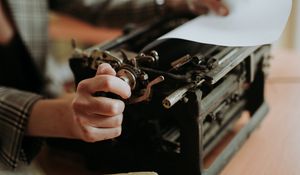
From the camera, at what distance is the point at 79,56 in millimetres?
831

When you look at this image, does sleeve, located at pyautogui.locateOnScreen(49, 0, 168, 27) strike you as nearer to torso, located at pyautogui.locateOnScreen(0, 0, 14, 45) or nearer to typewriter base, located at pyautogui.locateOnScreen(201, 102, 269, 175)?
torso, located at pyautogui.locateOnScreen(0, 0, 14, 45)

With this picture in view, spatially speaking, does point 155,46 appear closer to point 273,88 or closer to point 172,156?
point 172,156

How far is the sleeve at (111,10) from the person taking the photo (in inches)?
48.6

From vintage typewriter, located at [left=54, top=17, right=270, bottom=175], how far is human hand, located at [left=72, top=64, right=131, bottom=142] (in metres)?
0.03

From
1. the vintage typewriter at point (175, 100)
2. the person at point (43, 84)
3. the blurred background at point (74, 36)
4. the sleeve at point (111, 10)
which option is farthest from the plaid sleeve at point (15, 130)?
the blurred background at point (74, 36)

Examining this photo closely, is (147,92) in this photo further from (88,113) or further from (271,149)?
(271,149)

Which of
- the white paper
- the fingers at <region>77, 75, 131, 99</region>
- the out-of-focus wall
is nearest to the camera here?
the fingers at <region>77, 75, 131, 99</region>

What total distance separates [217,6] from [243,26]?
0.41 ft

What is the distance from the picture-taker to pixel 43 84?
4.19 feet

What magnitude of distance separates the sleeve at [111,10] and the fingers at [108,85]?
1.75ft

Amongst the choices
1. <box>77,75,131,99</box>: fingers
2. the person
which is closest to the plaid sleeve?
the person

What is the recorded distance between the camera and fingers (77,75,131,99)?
66 cm

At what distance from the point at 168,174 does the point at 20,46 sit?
665 mm

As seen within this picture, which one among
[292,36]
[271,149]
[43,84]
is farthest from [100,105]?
[292,36]
